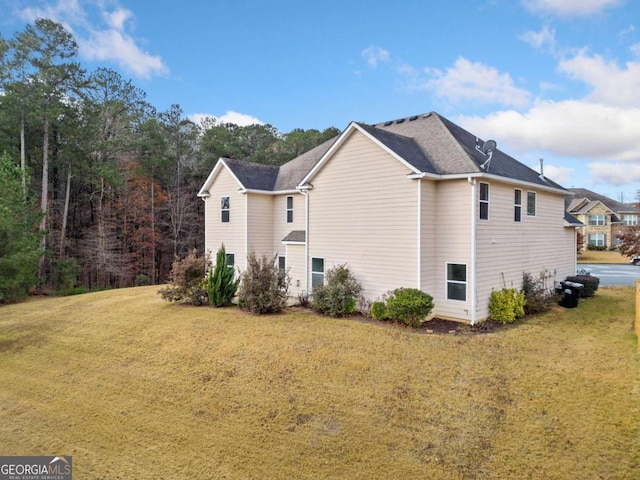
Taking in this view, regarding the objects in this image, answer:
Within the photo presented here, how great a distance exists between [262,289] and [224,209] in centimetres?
833

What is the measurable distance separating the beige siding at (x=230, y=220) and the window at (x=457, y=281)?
35.1 ft

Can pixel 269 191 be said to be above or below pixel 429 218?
above

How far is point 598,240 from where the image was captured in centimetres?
4494

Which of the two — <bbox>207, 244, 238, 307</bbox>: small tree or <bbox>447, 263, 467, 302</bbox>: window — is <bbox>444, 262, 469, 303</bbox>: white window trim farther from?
<bbox>207, 244, 238, 307</bbox>: small tree

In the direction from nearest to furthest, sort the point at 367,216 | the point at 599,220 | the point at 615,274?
the point at 367,216
the point at 615,274
the point at 599,220

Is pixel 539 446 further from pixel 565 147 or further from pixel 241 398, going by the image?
pixel 565 147

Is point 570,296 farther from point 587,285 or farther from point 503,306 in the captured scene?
point 503,306

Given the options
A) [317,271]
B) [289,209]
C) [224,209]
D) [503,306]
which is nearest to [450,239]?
[503,306]

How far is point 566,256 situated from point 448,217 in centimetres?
1037

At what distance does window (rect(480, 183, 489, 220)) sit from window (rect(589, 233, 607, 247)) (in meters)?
41.5

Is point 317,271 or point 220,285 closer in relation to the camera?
point 220,285

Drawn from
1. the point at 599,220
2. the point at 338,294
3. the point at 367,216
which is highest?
A: the point at 599,220

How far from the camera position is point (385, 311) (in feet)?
42.6

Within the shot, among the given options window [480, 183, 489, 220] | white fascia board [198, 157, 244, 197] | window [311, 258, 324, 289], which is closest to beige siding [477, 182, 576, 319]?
window [480, 183, 489, 220]
